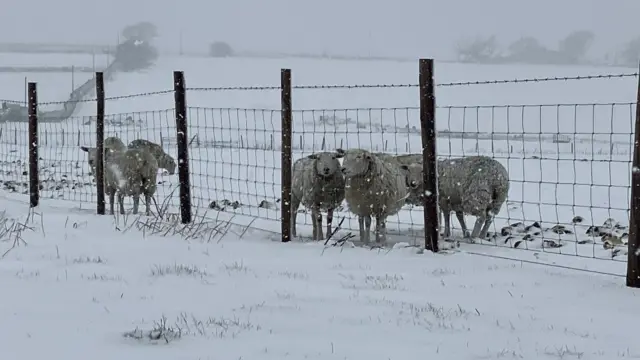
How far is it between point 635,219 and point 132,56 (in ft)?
268

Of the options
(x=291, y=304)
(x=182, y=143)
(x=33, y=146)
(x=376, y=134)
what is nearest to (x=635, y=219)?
(x=291, y=304)

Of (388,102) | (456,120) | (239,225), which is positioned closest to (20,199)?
(239,225)

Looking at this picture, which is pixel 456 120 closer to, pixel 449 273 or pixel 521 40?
pixel 449 273

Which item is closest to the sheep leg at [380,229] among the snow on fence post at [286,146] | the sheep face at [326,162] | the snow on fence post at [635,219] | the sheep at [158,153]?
the sheep face at [326,162]

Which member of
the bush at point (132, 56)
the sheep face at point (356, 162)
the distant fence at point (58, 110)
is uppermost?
the bush at point (132, 56)

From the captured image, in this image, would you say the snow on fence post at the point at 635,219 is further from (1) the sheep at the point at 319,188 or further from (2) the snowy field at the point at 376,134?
(1) the sheep at the point at 319,188

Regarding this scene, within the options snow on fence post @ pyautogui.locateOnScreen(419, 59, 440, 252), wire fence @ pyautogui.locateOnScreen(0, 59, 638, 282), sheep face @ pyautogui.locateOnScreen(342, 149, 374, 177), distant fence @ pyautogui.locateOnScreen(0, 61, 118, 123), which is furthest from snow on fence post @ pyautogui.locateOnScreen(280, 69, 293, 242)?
distant fence @ pyautogui.locateOnScreen(0, 61, 118, 123)

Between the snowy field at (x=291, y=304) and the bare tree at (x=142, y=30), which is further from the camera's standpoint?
the bare tree at (x=142, y=30)

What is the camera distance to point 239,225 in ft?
29.8

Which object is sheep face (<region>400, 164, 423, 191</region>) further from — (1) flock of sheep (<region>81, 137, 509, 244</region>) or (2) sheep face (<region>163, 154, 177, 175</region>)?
(2) sheep face (<region>163, 154, 177, 175</region>)

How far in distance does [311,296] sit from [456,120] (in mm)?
47485

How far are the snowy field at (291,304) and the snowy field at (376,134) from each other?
50.0 inches

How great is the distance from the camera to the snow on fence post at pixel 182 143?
901 cm

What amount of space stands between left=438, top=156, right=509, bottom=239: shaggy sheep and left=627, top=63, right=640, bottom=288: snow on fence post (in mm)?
4134
